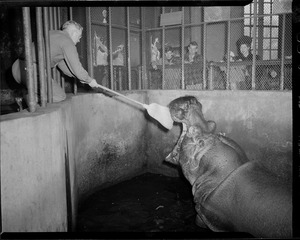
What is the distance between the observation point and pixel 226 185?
3.50m

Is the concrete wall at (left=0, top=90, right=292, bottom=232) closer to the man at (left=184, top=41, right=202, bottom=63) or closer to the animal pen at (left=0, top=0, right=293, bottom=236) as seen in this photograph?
the animal pen at (left=0, top=0, right=293, bottom=236)

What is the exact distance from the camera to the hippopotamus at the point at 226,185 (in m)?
3.04

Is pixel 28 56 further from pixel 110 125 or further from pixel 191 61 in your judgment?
pixel 191 61

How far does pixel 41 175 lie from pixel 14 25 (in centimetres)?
686

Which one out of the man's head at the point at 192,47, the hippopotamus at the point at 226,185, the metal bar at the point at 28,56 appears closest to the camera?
the metal bar at the point at 28,56

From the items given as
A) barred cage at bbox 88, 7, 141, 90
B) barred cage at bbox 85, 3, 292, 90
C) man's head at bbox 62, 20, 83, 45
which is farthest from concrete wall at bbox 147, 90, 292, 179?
barred cage at bbox 88, 7, 141, 90

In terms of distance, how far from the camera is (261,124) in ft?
18.4

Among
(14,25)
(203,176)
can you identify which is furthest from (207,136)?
(14,25)

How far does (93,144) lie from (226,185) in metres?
2.60

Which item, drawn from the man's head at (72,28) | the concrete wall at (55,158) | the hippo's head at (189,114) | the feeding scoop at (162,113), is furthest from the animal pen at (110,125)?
the hippo's head at (189,114)

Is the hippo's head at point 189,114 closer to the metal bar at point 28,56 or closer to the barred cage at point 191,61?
the barred cage at point 191,61

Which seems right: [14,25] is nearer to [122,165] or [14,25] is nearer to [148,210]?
[122,165]

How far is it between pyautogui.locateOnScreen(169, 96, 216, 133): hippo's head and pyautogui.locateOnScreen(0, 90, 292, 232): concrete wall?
1518 millimetres

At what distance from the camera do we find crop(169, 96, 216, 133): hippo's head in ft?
14.1
